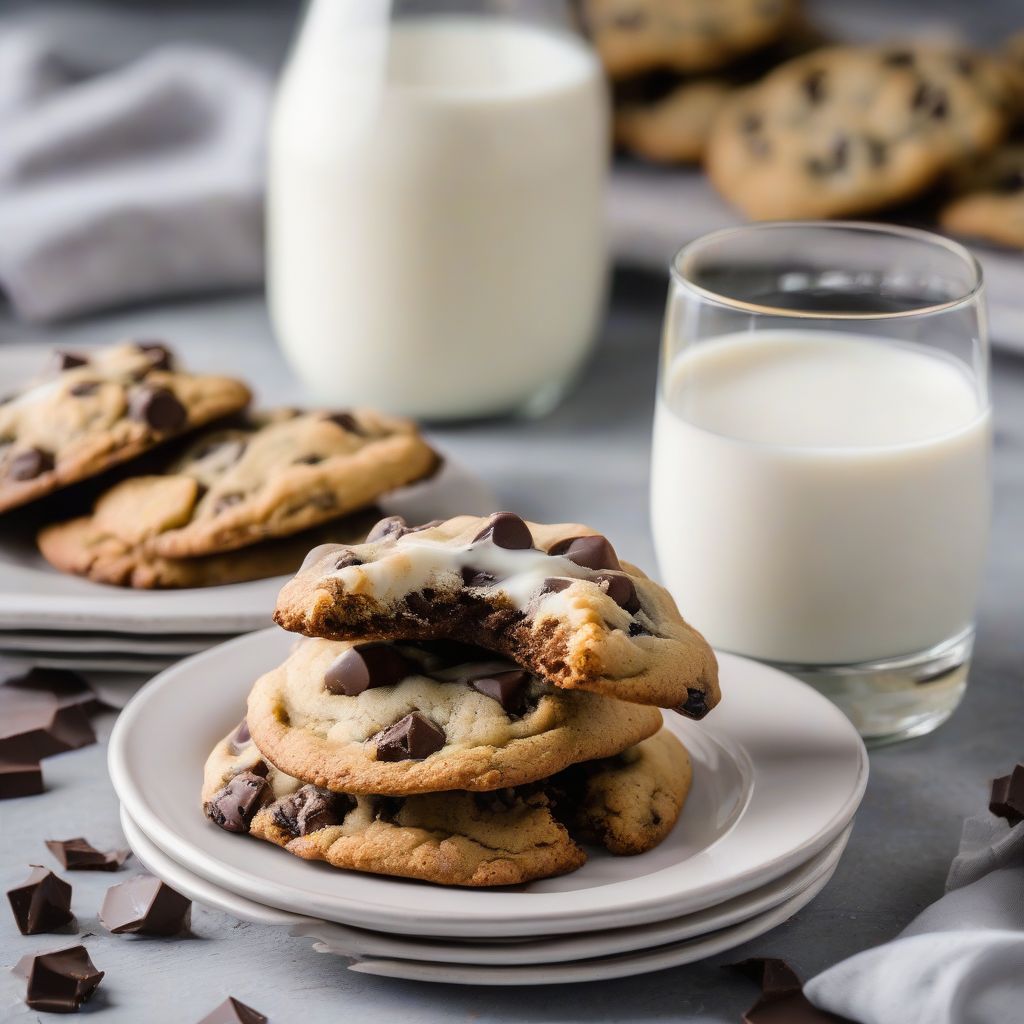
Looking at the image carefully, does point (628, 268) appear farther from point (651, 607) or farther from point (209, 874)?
point (209, 874)

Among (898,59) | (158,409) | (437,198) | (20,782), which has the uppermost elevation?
(898,59)

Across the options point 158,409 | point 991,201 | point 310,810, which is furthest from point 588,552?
point 991,201

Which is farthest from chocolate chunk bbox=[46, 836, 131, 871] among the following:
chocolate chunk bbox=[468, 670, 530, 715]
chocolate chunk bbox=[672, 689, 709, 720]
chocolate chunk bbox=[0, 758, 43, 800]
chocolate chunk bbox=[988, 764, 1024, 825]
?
chocolate chunk bbox=[988, 764, 1024, 825]

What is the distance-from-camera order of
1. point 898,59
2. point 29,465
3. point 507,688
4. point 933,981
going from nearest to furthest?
point 933,981 → point 507,688 → point 29,465 → point 898,59

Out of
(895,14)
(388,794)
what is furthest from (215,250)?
(388,794)

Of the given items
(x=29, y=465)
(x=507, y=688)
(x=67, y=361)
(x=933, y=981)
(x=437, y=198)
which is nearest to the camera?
(x=933, y=981)

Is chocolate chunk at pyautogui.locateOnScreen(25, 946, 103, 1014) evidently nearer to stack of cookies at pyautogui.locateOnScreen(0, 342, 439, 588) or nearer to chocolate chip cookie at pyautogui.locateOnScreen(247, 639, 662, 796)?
chocolate chip cookie at pyautogui.locateOnScreen(247, 639, 662, 796)

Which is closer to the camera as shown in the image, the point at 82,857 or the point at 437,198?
the point at 82,857

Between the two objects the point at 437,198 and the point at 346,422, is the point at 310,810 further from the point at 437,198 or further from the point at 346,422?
the point at 437,198
